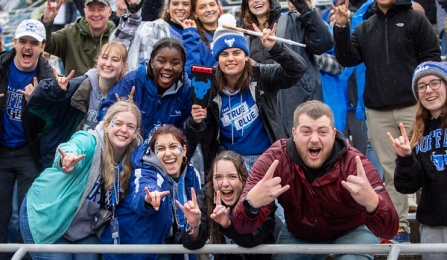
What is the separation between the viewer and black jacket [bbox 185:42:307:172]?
5840 mm

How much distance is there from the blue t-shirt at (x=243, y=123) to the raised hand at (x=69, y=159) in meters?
1.26

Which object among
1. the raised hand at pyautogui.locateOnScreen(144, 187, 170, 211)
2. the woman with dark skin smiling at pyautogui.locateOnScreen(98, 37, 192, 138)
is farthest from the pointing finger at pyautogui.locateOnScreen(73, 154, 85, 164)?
the woman with dark skin smiling at pyautogui.locateOnScreen(98, 37, 192, 138)

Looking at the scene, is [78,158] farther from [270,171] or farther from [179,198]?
[270,171]

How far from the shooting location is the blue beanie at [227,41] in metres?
6.00

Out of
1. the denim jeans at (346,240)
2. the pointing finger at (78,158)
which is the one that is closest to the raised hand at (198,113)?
the pointing finger at (78,158)

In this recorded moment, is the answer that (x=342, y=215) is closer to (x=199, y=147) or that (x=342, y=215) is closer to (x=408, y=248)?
(x=408, y=248)

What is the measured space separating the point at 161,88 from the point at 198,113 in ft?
1.89

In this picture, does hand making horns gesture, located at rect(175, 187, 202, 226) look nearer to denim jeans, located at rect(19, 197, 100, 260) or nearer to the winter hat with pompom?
denim jeans, located at rect(19, 197, 100, 260)

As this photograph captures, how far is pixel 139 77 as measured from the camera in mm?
6211

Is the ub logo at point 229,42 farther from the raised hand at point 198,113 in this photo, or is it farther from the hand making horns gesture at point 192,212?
the hand making horns gesture at point 192,212

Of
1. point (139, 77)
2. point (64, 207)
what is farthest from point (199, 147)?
point (64, 207)

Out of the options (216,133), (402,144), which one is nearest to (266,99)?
(216,133)

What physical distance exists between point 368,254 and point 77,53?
3788 millimetres

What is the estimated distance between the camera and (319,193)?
16.2 feet
